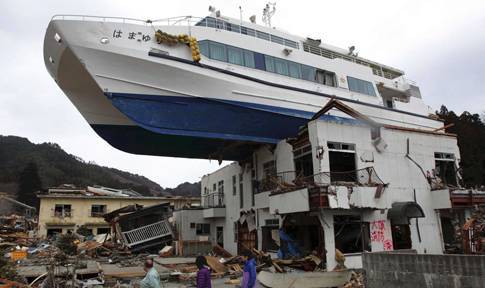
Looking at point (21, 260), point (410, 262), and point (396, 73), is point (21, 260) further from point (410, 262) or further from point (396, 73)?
point (396, 73)

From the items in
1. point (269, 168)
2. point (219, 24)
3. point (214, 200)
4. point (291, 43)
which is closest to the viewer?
point (219, 24)

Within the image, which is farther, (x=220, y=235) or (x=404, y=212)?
(x=220, y=235)

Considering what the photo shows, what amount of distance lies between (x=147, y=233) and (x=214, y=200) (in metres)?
4.72

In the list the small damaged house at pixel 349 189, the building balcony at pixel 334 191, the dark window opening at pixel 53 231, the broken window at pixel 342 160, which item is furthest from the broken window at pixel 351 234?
the dark window opening at pixel 53 231

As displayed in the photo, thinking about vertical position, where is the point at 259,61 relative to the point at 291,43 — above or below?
below

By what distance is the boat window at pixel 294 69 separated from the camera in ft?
63.7

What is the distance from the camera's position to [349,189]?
1366 cm

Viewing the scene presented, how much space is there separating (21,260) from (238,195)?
36.1 feet

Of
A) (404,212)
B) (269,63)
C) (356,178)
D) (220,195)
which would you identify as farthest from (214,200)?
(404,212)

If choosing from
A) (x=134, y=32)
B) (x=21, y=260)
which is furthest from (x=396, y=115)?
(x=21, y=260)

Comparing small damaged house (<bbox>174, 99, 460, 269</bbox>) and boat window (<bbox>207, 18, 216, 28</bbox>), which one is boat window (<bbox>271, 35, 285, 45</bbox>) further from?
small damaged house (<bbox>174, 99, 460, 269</bbox>)

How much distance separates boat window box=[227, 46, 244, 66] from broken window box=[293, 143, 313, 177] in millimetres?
4973

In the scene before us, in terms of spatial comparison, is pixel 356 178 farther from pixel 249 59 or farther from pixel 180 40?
pixel 180 40

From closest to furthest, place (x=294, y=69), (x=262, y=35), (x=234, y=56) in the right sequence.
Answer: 1. (x=234, y=56)
2. (x=294, y=69)
3. (x=262, y=35)
